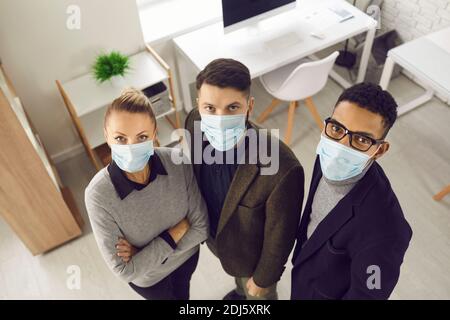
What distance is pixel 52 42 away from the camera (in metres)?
2.56

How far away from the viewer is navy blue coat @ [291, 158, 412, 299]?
1267 millimetres

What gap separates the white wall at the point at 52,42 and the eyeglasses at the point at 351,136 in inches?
73.6

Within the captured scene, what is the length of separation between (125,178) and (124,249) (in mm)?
289

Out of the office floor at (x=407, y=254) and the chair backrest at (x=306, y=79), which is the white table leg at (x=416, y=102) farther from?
the chair backrest at (x=306, y=79)

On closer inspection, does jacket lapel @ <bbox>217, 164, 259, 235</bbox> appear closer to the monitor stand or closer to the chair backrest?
the chair backrest

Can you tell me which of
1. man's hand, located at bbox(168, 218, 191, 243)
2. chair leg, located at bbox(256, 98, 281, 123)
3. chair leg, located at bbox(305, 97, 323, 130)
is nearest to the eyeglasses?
man's hand, located at bbox(168, 218, 191, 243)

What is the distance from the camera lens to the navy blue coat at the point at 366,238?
4.16 feet

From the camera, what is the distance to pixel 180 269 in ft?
6.38

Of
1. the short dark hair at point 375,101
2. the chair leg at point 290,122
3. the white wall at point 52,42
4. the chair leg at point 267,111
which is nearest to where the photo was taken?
the short dark hair at point 375,101

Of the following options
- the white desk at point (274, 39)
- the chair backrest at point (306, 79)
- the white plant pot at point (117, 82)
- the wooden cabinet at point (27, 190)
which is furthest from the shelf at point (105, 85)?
the chair backrest at point (306, 79)

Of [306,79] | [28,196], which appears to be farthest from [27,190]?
[306,79]

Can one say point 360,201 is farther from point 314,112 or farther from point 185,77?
point 185,77
